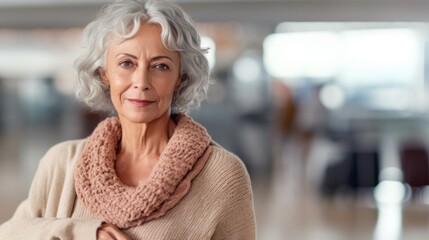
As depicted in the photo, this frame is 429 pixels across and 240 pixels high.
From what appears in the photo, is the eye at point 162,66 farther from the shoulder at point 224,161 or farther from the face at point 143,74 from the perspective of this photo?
the shoulder at point 224,161

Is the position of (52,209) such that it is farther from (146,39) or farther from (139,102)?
(146,39)

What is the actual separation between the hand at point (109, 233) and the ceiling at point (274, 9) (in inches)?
311

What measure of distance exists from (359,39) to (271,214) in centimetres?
434

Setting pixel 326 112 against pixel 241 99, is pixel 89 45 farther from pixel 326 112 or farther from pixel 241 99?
pixel 241 99

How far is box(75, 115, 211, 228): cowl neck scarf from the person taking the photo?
1.67 metres

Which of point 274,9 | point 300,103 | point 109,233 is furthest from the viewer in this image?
point 300,103

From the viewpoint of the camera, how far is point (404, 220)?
26.2 feet

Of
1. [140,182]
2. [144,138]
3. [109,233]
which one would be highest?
[144,138]

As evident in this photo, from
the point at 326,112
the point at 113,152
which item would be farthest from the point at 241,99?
the point at 113,152

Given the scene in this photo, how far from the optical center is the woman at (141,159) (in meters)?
1.68

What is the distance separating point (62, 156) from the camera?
1851 mm

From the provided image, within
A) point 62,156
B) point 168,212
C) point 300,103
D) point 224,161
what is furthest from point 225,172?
point 300,103

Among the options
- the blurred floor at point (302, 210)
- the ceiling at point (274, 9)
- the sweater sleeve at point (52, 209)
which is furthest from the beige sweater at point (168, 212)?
the ceiling at point (274, 9)

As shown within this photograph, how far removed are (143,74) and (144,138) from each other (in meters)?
0.19
